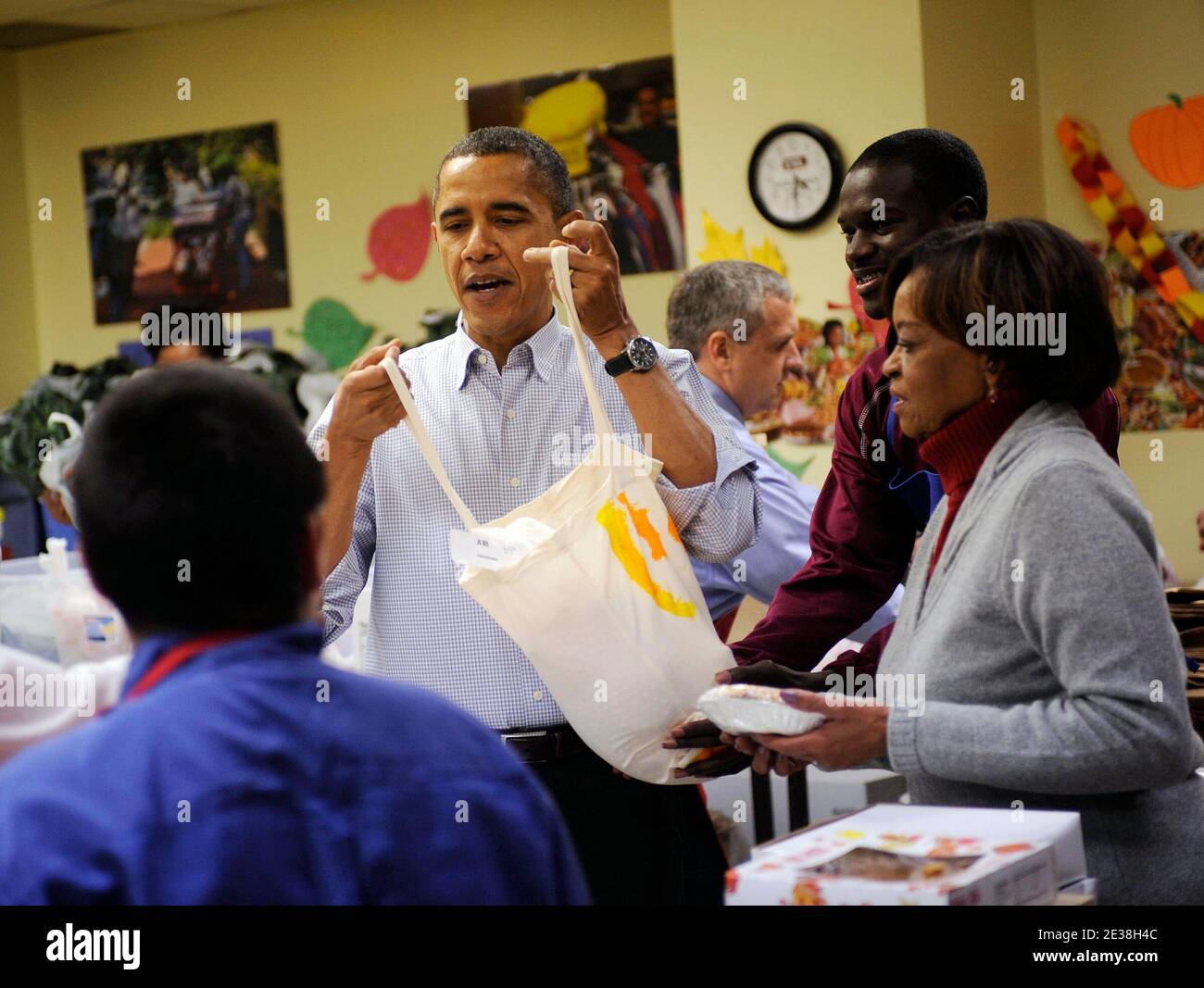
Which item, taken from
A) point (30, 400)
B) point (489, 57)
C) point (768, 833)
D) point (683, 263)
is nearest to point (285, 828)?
point (768, 833)

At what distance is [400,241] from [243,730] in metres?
4.46

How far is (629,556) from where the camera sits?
150 centimetres

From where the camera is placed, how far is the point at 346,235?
5.20 m

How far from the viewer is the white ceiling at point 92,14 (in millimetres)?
4945

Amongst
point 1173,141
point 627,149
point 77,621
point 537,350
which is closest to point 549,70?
point 627,149

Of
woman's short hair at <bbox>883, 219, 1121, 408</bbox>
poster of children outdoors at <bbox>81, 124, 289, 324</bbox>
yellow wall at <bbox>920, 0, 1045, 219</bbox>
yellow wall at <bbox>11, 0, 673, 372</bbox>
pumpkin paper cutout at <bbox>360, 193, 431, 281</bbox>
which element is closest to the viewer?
woman's short hair at <bbox>883, 219, 1121, 408</bbox>

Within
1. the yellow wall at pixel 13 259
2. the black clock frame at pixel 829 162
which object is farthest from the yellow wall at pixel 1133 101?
the yellow wall at pixel 13 259

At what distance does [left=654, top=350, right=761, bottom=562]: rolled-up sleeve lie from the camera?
161 centimetres

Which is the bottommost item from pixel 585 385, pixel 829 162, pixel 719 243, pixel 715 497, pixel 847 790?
pixel 847 790

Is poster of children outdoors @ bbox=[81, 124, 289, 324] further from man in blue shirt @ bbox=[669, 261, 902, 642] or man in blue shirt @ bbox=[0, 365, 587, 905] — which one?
man in blue shirt @ bbox=[0, 365, 587, 905]

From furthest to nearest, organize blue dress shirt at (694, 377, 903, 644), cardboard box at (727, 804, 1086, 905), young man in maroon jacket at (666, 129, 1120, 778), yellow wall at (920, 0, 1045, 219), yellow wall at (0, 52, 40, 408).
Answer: yellow wall at (0, 52, 40, 408)
yellow wall at (920, 0, 1045, 219)
blue dress shirt at (694, 377, 903, 644)
young man in maroon jacket at (666, 129, 1120, 778)
cardboard box at (727, 804, 1086, 905)

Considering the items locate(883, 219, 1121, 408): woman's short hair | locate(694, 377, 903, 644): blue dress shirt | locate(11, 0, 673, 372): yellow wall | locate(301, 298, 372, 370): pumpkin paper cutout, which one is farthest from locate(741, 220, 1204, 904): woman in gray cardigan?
locate(301, 298, 372, 370): pumpkin paper cutout

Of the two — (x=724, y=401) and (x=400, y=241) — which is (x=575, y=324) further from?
(x=400, y=241)

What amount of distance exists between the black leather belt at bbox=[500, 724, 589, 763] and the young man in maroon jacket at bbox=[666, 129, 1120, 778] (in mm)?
183
